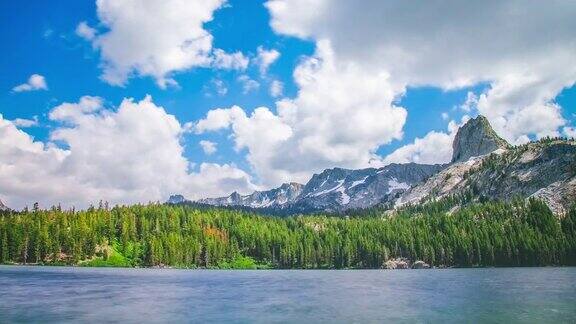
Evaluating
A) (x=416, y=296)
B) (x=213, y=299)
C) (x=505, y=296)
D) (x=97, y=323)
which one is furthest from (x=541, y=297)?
(x=97, y=323)

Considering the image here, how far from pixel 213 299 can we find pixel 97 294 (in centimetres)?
1786

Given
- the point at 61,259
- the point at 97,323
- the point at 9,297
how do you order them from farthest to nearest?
the point at 61,259 < the point at 9,297 < the point at 97,323

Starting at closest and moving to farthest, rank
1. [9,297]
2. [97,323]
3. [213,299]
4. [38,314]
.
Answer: [97,323], [38,314], [9,297], [213,299]

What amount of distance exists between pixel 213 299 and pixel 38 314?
82.9ft

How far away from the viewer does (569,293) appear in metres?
72.2

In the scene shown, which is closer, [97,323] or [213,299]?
[97,323]

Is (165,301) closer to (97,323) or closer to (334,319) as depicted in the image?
(97,323)

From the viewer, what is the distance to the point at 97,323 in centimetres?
4381

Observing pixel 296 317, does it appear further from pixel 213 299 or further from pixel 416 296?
pixel 416 296

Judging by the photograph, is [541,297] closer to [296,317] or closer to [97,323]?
[296,317]

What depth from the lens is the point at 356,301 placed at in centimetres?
6575

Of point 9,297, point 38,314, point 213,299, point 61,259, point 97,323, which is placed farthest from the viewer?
point 61,259

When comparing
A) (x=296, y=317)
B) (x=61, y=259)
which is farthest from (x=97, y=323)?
(x=61, y=259)

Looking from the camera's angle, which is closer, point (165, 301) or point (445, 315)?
point (445, 315)
